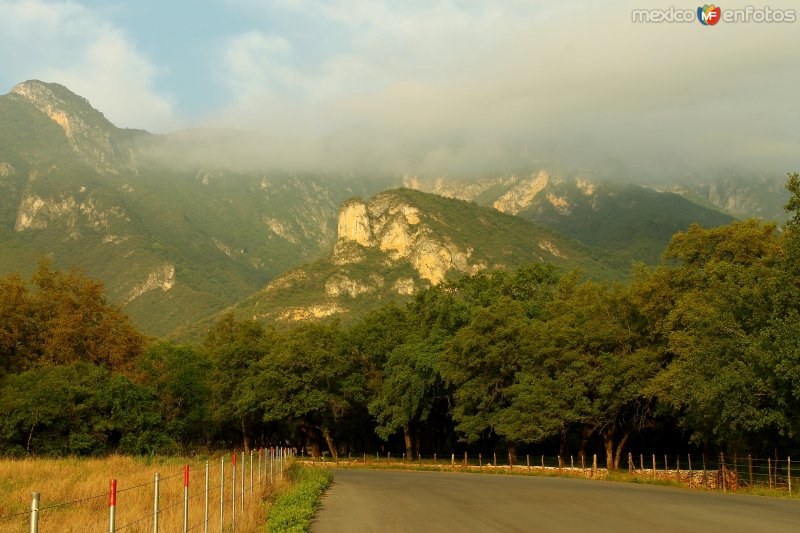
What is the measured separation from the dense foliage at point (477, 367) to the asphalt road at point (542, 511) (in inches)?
292

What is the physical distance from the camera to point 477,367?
5325cm

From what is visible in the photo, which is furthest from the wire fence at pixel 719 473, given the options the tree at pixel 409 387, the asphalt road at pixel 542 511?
the asphalt road at pixel 542 511

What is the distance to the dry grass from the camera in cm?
1404

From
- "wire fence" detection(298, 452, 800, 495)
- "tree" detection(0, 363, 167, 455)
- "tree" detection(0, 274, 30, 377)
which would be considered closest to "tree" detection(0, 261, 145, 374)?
"tree" detection(0, 274, 30, 377)

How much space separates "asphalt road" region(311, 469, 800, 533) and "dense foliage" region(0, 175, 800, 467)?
7413 mm

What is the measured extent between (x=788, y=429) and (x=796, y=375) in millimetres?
4689

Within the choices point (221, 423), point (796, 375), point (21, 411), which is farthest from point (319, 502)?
point (221, 423)

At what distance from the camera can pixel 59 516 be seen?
15453mm

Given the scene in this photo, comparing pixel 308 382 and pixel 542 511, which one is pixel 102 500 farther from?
pixel 308 382

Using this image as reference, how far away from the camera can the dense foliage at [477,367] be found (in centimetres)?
3359

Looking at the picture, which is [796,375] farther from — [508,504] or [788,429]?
[508,504]

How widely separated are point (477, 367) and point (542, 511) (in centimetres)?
3318

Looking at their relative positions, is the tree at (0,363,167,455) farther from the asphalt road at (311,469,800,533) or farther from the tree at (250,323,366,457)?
the asphalt road at (311,469,800,533)

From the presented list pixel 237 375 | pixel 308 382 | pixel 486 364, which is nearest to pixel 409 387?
pixel 486 364
